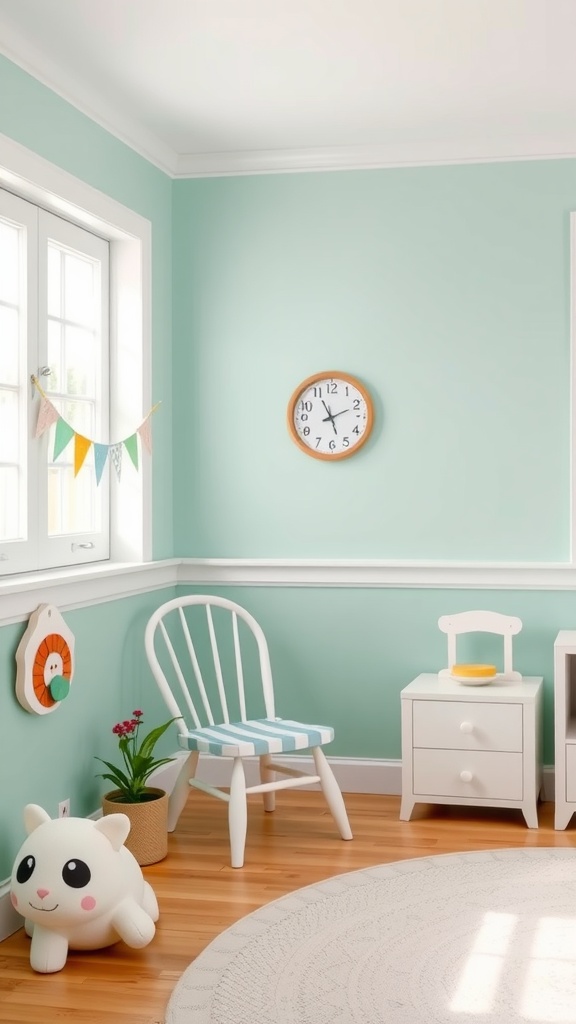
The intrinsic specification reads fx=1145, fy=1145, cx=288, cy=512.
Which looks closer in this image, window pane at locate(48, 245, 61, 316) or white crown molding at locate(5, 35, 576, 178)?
window pane at locate(48, 245, 61, 316)

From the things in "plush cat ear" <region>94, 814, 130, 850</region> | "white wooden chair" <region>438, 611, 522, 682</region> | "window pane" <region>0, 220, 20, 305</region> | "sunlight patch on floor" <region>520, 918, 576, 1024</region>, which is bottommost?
"sunlight patch on floor" <region>520, 918, 576, 1024</region>

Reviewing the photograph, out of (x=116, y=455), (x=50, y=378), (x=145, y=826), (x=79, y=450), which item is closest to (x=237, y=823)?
(x=145, y=826)

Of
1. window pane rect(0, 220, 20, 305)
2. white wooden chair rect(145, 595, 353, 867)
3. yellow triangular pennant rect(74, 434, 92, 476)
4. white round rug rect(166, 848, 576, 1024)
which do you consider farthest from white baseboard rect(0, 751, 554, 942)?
window pane rect(0, 220, 20, 305)

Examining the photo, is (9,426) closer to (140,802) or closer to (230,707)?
(140,802)

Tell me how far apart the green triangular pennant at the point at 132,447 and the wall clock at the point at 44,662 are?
894 millimetres

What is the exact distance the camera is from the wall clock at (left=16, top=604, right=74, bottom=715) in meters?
3.12

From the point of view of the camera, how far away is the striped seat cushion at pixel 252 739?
11.5 ft

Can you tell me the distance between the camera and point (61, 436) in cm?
349

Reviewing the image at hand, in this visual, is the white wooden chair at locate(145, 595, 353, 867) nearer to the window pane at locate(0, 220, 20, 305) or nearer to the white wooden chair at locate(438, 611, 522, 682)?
the white wooden chair at locate(438, 611, 522, 682)

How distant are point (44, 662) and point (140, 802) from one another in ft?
2.05

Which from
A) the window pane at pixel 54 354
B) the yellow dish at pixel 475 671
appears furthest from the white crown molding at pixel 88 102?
the yellow dish at pixel 475 671

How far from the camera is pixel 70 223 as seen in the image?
3.73m

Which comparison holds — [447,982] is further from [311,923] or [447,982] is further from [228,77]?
[228,77]

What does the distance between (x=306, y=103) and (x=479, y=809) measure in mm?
2555
